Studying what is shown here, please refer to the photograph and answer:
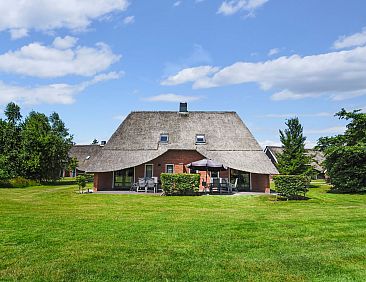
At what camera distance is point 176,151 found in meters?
27.8

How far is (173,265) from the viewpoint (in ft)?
20.5

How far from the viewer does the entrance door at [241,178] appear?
27.4 meters

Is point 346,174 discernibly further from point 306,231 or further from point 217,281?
point 217,281

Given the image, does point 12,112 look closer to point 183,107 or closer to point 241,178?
point 183,107

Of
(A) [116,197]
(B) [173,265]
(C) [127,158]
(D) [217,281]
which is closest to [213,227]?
(B) [173,265]

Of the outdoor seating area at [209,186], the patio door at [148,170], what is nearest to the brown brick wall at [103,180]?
the patio door at [148,170]

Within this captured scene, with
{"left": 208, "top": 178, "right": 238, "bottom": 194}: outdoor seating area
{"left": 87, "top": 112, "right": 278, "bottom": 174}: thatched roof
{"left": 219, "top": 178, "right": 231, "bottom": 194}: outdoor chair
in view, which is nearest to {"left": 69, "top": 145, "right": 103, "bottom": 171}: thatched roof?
{"left": 87, "top": 112, "right": 278, "bottom": 174}: thatched roof

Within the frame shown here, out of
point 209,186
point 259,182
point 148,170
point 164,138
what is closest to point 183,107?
point 164,138

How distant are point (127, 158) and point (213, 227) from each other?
18324mm

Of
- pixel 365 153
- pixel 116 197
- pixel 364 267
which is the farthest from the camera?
pixel 365 153

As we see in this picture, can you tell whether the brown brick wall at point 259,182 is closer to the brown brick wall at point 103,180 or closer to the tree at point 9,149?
the brown brick wall at point 103,180

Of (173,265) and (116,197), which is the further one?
(116,197)

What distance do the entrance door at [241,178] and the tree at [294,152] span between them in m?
8.37

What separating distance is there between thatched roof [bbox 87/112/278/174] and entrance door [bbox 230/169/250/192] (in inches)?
38.6
